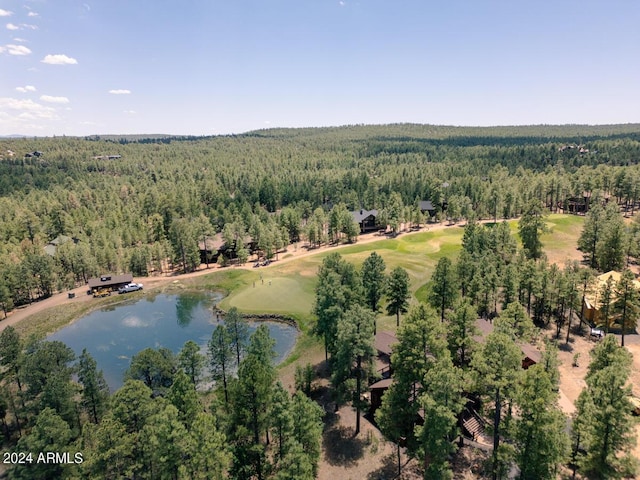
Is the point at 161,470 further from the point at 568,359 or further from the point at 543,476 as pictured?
the point at 568,359

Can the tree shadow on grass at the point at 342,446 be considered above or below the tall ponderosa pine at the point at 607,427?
below

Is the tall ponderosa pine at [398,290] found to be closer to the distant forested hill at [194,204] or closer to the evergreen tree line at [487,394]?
the evergreen tree line at [487,394]

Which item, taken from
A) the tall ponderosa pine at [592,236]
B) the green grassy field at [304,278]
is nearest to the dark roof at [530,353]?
the green grassy field at [304,278]

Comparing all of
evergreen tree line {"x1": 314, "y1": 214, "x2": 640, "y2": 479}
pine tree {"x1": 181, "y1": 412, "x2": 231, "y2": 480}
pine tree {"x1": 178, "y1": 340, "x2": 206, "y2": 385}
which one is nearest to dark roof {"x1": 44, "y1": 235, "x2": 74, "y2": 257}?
pine tree {"x1": 178, "y1": 340, "x2": 206, "y2": 385}

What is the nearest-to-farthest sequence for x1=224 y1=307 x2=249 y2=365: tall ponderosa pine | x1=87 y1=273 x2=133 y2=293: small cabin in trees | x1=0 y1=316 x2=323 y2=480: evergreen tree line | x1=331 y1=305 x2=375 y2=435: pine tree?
x1=0 y1=316 x2=323 y2=480: evergreen tree line
x1=331 y1=305 x2=375 y2=435: pine tree
x1=224 y1=307 x2=249 y2=365: tall ponderosa pine
x1=87 y1=273 x2=133 y2=293: small cabin in trees

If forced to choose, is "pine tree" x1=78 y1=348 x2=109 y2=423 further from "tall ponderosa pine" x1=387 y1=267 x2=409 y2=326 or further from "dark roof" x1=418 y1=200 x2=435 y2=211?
"dark roof" x1=418 y1=200 x2=435 y2=211

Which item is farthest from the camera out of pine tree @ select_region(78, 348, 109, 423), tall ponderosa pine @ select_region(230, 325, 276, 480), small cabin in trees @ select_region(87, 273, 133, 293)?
small cabin in trees @ select_region(87, 273, 133, 293)

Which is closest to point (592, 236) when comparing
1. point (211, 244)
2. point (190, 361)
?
point (190, 361)
